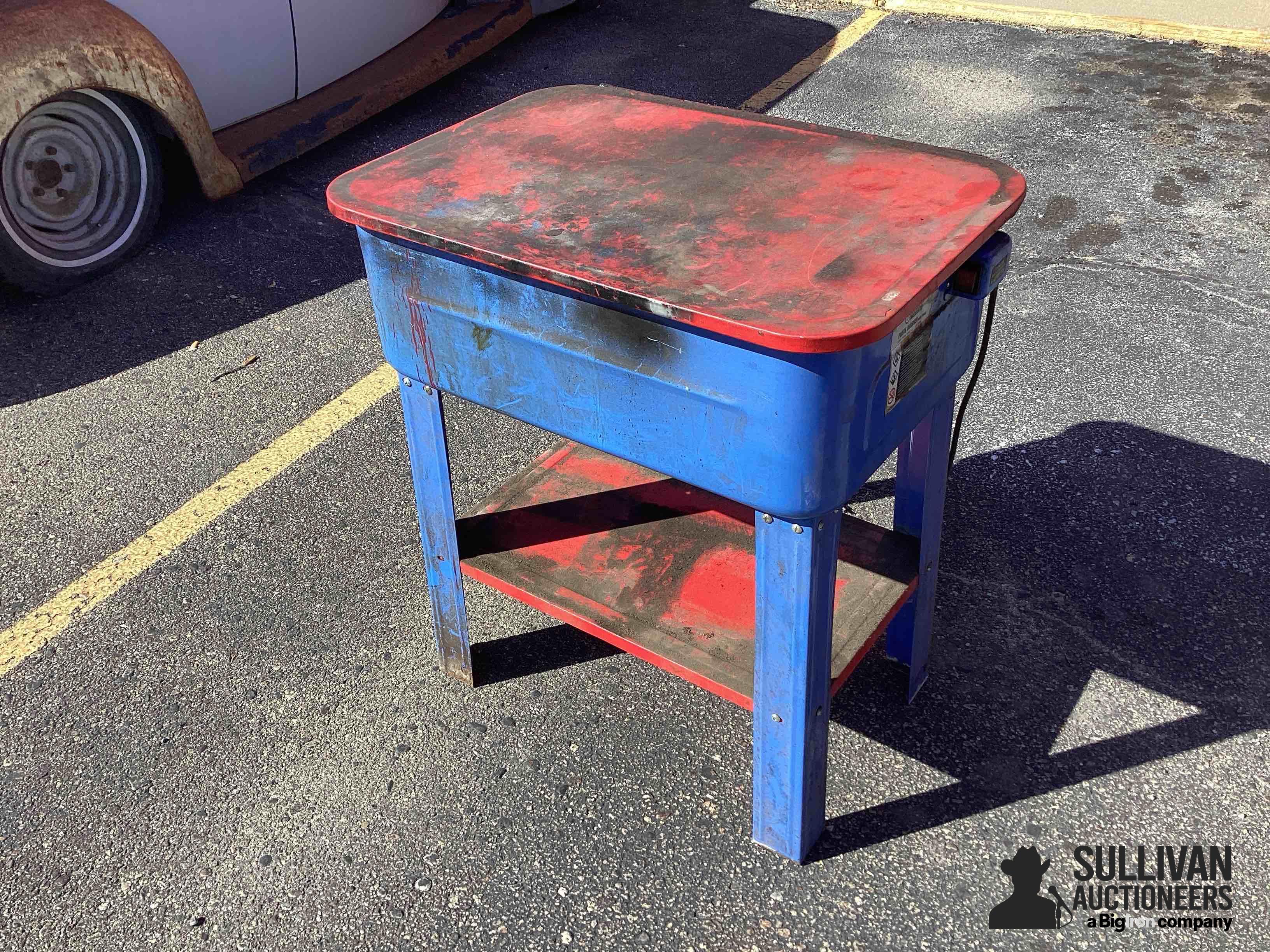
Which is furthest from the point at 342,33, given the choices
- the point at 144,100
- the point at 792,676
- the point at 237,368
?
the point at 792,676

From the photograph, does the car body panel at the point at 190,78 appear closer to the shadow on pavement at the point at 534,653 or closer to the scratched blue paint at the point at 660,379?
the scratched blue paint at the point at 660,379

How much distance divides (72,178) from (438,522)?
2493mm

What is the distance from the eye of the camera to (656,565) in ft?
7.59

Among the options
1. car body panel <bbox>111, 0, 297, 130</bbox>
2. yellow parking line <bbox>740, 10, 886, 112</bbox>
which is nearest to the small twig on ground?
car body panel <bbox>111, 0, 297, 130</bbox>

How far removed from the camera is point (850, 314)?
1.50 meters

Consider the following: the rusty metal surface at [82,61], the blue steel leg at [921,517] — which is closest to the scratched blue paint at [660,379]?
the blue steel leg at [921,517]

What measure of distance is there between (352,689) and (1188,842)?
5.67 ft

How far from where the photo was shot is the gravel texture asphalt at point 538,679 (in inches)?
80.5

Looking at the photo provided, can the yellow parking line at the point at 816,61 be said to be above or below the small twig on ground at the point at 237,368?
above

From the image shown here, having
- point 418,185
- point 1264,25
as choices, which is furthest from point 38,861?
point 1264,25

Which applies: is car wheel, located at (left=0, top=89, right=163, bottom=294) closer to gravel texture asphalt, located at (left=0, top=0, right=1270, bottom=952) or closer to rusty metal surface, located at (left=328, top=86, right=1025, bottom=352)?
gravel texture asphalt, located at (left=0, top=0, right=1270, bottom=952)

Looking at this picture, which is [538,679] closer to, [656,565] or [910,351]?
[656,565]

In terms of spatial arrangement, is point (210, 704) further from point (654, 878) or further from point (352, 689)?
point (654, 878)

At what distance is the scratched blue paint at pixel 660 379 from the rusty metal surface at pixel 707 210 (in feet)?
0.18
